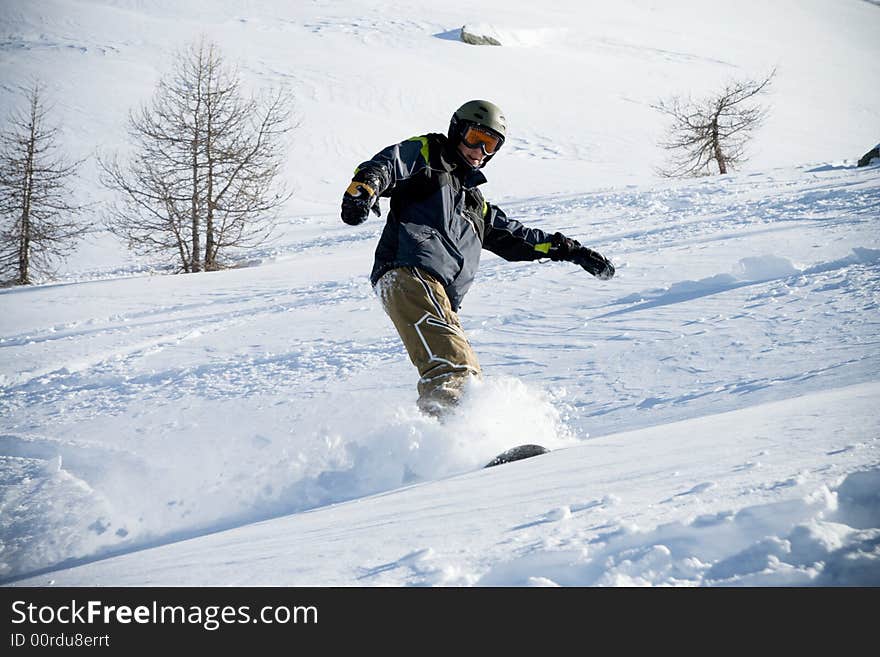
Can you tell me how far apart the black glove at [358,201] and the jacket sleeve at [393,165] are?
0.05 m

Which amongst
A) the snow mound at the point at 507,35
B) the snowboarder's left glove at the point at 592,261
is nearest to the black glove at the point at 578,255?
the snowboarder's left glove at the point at 592,261

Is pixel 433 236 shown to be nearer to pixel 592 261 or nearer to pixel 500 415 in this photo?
pixel 500 415

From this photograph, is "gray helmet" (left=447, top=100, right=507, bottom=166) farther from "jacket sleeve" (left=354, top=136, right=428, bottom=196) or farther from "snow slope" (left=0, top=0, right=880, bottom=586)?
"snow slope" (left=0, top=0, right=880, bottom=586)

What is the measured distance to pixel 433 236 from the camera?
3.47 metres

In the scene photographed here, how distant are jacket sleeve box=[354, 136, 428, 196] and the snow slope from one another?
3.92 feet

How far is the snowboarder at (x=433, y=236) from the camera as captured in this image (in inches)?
128

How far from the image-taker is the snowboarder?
128 inches

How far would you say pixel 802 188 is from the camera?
11242mm

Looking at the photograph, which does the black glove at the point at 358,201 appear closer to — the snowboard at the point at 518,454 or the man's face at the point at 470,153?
the man's face at the point at 470,153

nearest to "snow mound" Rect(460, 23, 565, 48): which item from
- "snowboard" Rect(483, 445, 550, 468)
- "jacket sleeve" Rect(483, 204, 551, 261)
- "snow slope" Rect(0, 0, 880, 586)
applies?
"snow slope" Rect(0, 0, 880, 586)

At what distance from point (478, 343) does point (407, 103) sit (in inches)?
1395

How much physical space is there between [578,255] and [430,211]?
131 centimetres
